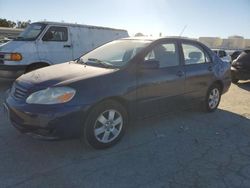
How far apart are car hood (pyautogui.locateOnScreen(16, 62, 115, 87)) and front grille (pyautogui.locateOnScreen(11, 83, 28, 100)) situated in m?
0.11

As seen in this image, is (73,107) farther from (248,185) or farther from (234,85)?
(234,85)

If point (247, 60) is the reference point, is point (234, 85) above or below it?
below

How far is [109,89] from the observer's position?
13.2 feet

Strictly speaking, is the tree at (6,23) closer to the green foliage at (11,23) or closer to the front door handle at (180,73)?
the green foliage at (11,23)

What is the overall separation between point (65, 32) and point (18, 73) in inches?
81.3

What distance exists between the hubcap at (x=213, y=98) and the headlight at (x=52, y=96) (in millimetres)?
3443

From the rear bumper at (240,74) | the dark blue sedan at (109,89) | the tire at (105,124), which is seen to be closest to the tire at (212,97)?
the dark blue sedan at (109,89)

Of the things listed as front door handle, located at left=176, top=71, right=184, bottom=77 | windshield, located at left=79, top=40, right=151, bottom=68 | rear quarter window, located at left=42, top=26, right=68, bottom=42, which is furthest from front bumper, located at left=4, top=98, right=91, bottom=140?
rear quarter window, located at left=42, top=26, right=68, bottom=42

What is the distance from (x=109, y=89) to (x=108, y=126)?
55cm

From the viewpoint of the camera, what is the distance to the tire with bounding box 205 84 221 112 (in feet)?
20.0

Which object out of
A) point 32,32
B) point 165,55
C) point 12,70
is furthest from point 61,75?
point 32,32

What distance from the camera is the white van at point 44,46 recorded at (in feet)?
26.1

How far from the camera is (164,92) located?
489 cm

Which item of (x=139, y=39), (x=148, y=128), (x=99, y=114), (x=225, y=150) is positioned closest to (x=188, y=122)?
(x=148, y=128)
